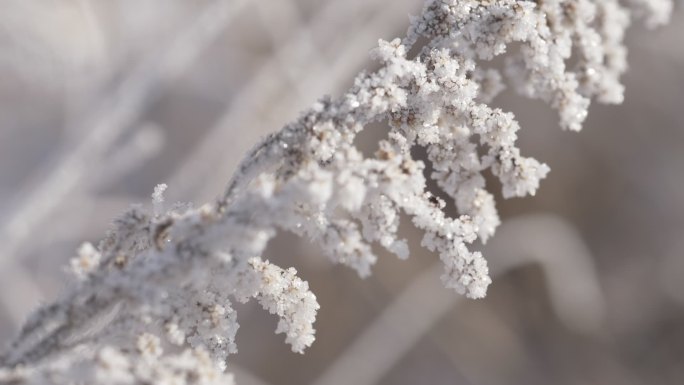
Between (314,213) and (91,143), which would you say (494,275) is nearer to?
(91,143)

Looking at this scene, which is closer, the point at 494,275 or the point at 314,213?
the point at 314,213

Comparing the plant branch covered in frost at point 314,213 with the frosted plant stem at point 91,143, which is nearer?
the plant branch covered in frost at point 314,213

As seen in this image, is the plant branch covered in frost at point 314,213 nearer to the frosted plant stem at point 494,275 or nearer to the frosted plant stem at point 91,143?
the frosted plant stem at point 91,143

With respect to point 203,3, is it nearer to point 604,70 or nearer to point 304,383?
point 304,383

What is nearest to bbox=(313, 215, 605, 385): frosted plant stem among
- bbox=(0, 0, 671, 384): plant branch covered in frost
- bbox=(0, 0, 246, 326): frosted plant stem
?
bbox=(0, 0, 246, 326): frosted plant stem

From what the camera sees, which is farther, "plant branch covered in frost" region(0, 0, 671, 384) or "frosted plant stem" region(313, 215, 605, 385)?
"frosted plant stem" region(313, 215, 605, 385)

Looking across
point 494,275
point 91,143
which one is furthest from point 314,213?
point 494,275

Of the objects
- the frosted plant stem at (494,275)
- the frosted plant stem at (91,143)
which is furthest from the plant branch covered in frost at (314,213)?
the frosted plant stem at (494,275)

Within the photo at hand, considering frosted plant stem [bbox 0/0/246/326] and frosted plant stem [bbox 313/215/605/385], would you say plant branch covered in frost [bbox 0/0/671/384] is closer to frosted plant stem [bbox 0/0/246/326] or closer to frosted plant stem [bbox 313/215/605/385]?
frosted plant stem [bbox 0/0/246/326]
